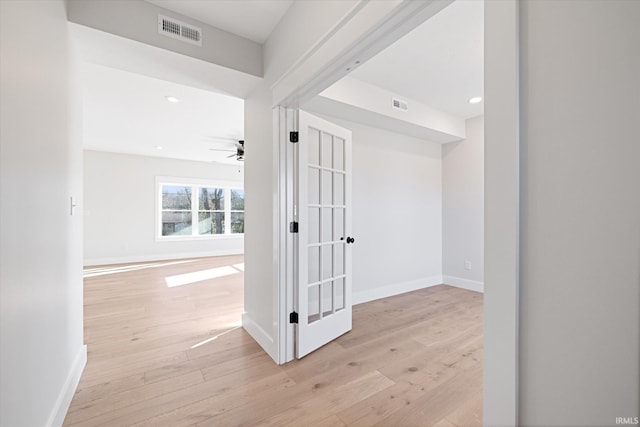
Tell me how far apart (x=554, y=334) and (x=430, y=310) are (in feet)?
9.26

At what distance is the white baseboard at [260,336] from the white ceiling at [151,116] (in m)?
2.64

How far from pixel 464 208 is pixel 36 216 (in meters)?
4.64

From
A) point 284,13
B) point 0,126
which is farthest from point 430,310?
point 0,126

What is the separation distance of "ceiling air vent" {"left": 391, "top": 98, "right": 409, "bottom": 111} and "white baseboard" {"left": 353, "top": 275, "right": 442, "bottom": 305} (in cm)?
237

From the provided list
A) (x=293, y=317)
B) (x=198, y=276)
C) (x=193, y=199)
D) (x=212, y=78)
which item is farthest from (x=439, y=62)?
(x=193, y=199)

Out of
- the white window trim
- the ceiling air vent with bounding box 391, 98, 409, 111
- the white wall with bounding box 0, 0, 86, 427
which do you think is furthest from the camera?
the white window trim

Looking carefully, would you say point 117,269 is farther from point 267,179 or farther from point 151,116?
point 267,179

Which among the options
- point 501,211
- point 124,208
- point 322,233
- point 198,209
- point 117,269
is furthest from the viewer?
point 198,209

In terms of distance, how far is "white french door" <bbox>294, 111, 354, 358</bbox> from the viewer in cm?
222

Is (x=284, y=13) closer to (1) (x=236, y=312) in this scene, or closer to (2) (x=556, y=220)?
(2) (x=556, y=220)

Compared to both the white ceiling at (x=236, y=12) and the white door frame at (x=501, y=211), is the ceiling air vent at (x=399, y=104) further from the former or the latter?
the white door frame at (x=501, y=211)

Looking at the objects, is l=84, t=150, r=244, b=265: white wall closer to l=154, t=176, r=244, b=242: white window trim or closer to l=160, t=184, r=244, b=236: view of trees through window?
l=154, t=176, r=244, b=242: white window trim

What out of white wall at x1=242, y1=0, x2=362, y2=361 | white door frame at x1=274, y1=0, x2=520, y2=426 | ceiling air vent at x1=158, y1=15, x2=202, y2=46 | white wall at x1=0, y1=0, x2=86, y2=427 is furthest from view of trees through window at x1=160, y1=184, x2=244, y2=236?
white door frame at x1=274, y1=0, x2=520, y2=426

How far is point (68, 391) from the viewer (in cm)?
164
